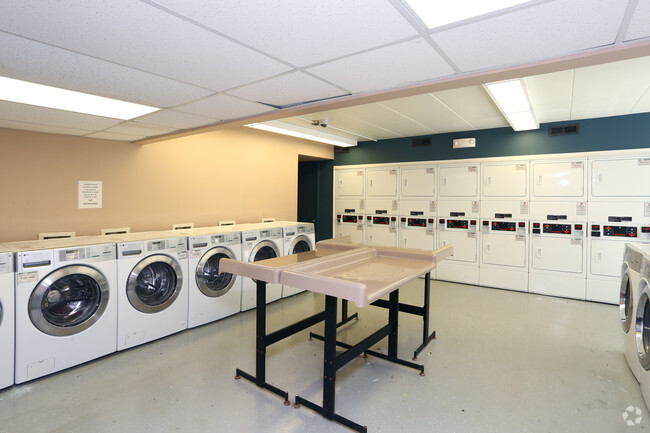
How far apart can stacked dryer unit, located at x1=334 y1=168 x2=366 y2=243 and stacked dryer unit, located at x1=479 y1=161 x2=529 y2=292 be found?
219 cm

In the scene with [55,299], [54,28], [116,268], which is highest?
[54,28]

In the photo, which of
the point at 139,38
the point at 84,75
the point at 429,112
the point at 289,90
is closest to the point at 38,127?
the point at 84,75

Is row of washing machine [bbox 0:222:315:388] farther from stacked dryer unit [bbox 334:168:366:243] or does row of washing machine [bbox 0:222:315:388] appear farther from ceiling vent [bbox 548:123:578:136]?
ceiling vent [bbox 548:123:578:136]

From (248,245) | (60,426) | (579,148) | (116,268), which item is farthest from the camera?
(579,148)

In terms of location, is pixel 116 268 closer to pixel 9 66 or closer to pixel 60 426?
pixel 60 426

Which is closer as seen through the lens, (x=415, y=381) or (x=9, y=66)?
(x=9, y=66)

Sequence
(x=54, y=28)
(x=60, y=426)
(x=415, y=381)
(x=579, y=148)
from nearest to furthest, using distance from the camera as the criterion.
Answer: (x=54, y=28) < (x=60, y=426) < (x=415, y=381) < (x=579, y=148)

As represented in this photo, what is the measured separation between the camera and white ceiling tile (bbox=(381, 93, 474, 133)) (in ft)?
12.6

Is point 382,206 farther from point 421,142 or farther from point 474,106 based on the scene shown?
point 474,106

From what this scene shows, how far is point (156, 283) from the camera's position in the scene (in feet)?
11.4

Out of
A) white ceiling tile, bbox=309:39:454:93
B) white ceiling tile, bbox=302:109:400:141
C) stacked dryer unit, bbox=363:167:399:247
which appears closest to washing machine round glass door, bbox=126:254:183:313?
white ceiling tile, bbox=309:39:454:93

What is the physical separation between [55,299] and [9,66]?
6.15ft

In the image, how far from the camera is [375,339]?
269 cm

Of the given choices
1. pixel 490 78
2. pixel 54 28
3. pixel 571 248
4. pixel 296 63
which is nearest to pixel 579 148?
pixel 571 248
